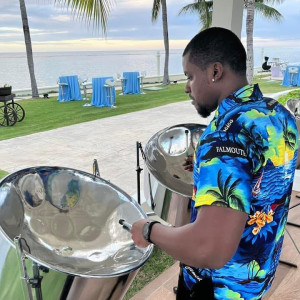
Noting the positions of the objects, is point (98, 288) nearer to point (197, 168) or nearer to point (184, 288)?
point (184, 288)

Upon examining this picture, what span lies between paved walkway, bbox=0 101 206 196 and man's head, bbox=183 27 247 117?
1.88m

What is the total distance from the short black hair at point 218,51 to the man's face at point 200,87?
0.04ft

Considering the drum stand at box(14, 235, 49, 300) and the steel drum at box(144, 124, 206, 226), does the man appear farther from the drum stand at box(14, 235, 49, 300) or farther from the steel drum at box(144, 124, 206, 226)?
the steel drum at box(144, 124, 206, 226)

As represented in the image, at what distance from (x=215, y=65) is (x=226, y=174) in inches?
7.3

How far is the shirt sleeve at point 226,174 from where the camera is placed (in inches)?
19.2

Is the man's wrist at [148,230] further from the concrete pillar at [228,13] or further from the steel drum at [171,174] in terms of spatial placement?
the concrete pillar at [228,13]

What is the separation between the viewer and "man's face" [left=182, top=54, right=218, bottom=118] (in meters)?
0.58

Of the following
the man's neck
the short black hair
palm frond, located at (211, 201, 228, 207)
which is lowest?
palm frond, located at (211, 201, 228, 207)

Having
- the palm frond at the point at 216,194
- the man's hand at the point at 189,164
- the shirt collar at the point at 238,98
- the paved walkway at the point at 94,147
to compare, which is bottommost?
the paved walkway at the point at 94,147

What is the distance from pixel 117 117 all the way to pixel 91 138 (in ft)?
4.35

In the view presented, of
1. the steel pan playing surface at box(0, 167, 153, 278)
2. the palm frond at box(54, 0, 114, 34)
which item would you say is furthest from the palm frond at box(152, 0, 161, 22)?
the steel pan playing surface at box(0, 167, 153, 278)

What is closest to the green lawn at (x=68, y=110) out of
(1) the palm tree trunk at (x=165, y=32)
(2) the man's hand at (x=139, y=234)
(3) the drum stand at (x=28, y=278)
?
(1) the palm tree trunk at (x=165, y=32)

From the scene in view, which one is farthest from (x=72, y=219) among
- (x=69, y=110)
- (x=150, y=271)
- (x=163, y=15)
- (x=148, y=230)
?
(x=163, y=15)

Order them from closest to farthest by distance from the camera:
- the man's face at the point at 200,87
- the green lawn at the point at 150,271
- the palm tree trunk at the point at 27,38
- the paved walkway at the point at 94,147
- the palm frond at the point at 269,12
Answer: the man's face at the point at 200,87, the green lawn at the point at 150,271, the paved walkway at the point at 94,147, the palm tree trunk at the point at 27,38, the palm frond at the point at 269,12
